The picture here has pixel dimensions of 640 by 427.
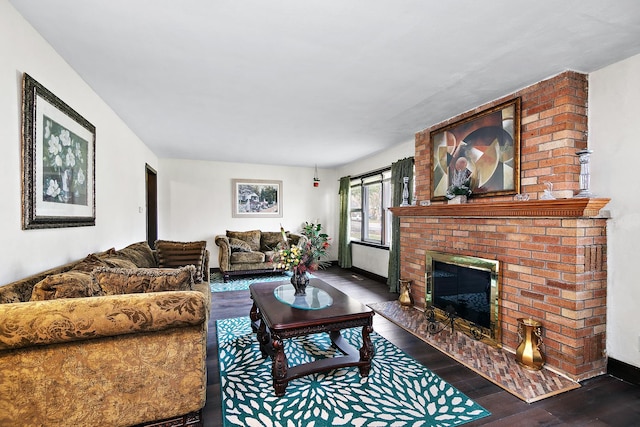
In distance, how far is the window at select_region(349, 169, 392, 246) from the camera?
575 cm

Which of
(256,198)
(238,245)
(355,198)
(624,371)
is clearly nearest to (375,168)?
(355,198)

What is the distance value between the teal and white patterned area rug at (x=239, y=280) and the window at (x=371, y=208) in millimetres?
1881

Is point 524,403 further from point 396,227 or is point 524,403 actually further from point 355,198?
point 355,198

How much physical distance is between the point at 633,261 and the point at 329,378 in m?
2.49

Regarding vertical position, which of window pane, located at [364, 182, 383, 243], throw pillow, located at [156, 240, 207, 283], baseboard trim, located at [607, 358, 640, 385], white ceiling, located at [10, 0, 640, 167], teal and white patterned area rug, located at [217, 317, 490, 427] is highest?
white ceiling, located at [10, 0, 640, 167]

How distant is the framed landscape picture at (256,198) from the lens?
689 cm

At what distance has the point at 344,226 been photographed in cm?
705

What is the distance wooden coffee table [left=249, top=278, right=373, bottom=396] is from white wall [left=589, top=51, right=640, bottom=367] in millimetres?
1967

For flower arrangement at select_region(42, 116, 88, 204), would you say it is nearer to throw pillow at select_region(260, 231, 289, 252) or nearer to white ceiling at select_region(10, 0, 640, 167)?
white ceiling at select_region(10, 0, 640, 167)

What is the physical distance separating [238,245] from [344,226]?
2.40m

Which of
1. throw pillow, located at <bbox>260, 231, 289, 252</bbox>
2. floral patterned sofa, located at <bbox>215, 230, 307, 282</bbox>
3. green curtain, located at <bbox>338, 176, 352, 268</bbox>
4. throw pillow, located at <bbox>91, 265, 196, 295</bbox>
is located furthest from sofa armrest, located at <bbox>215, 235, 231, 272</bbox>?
throw pillow, located at <bbox>91, 265, 196, 295</bbox>

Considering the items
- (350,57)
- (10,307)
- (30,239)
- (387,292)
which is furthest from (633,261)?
(30,239)

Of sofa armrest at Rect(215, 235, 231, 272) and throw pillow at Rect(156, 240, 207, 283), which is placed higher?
throw pillow at Rect(156, 240, 207, 283)

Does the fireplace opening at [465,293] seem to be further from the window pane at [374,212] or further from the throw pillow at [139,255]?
the throw pillow at [139,255]
